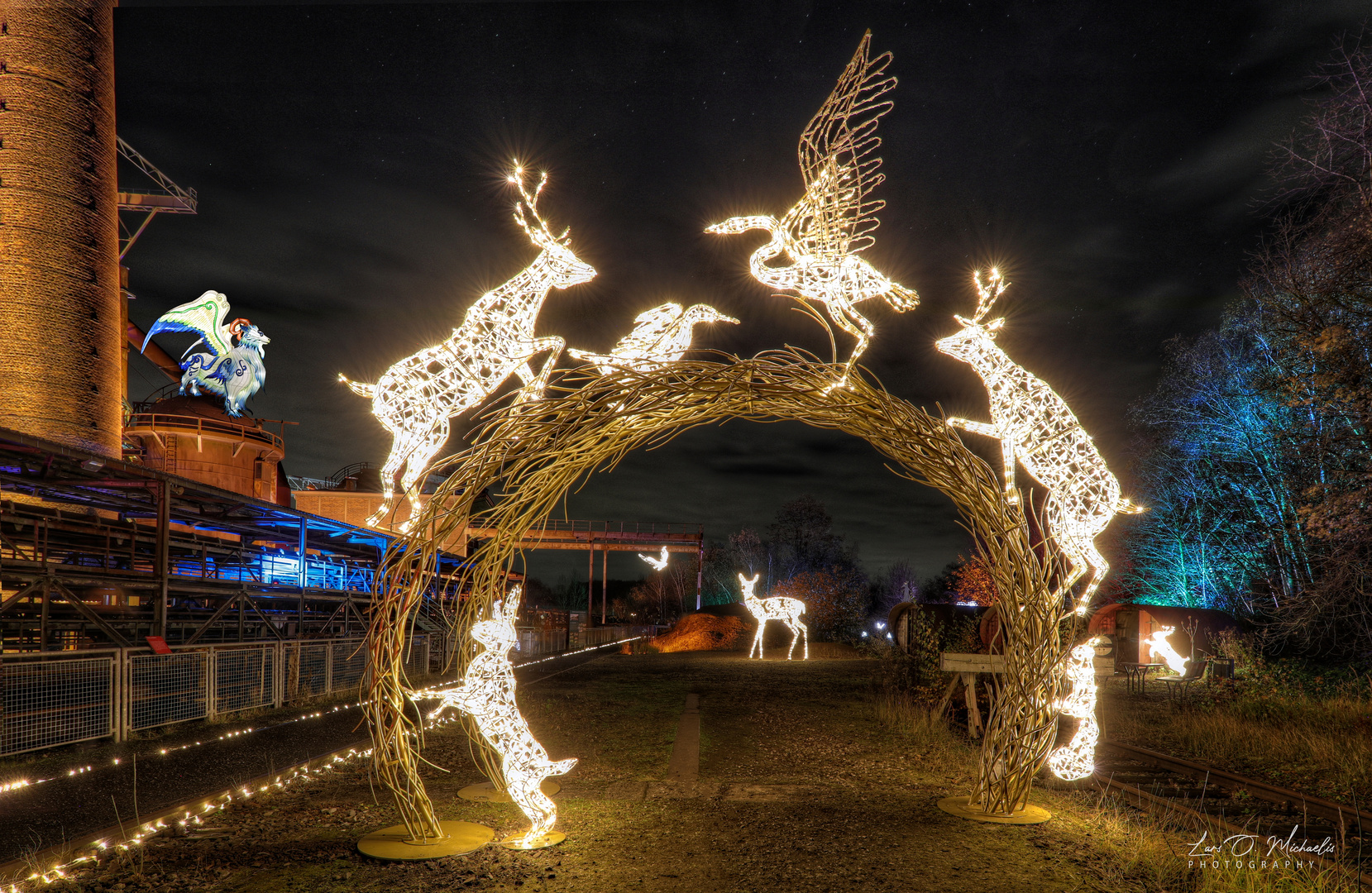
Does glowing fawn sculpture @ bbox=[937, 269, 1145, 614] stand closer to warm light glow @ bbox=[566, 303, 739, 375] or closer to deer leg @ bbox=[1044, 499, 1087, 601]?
deer leg @ bbox=[1044, 499, 1087, 601]

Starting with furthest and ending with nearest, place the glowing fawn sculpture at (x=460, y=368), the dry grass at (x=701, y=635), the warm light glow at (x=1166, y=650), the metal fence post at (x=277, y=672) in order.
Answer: the dry grass at (x=701, y=635)
the warm light glow at (x=1166, y=650)
the metal fence post at (x=277, y=672)
the glowing fawn sculpture at (x=460, y=368)

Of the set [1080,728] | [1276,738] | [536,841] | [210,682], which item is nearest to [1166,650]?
[1276,738]

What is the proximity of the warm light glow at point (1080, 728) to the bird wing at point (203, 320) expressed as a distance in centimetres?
2721

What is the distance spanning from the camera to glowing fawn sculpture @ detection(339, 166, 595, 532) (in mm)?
10281

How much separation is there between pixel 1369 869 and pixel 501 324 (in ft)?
31.4

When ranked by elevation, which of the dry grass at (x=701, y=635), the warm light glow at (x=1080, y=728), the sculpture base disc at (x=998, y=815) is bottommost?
the dry grass at (x=701, y=635)

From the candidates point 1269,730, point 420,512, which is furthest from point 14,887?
point 1269,730

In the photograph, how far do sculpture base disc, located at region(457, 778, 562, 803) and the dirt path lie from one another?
12 centimetres

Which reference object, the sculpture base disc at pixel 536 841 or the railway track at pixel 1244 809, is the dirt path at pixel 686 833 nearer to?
the sculpture base disc at pixel 536 841

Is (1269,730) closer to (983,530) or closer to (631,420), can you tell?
(983,530)

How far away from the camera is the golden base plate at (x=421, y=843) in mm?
4676

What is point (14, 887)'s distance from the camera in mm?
4160

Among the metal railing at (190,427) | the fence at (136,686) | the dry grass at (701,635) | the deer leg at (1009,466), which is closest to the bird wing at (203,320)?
the metal railing at (190,427)

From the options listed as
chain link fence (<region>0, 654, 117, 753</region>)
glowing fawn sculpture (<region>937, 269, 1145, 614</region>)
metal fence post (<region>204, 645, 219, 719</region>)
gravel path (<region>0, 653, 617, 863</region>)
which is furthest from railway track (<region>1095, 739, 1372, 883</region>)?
metal fence post (<region>204, 645, 219, 719</region>)
